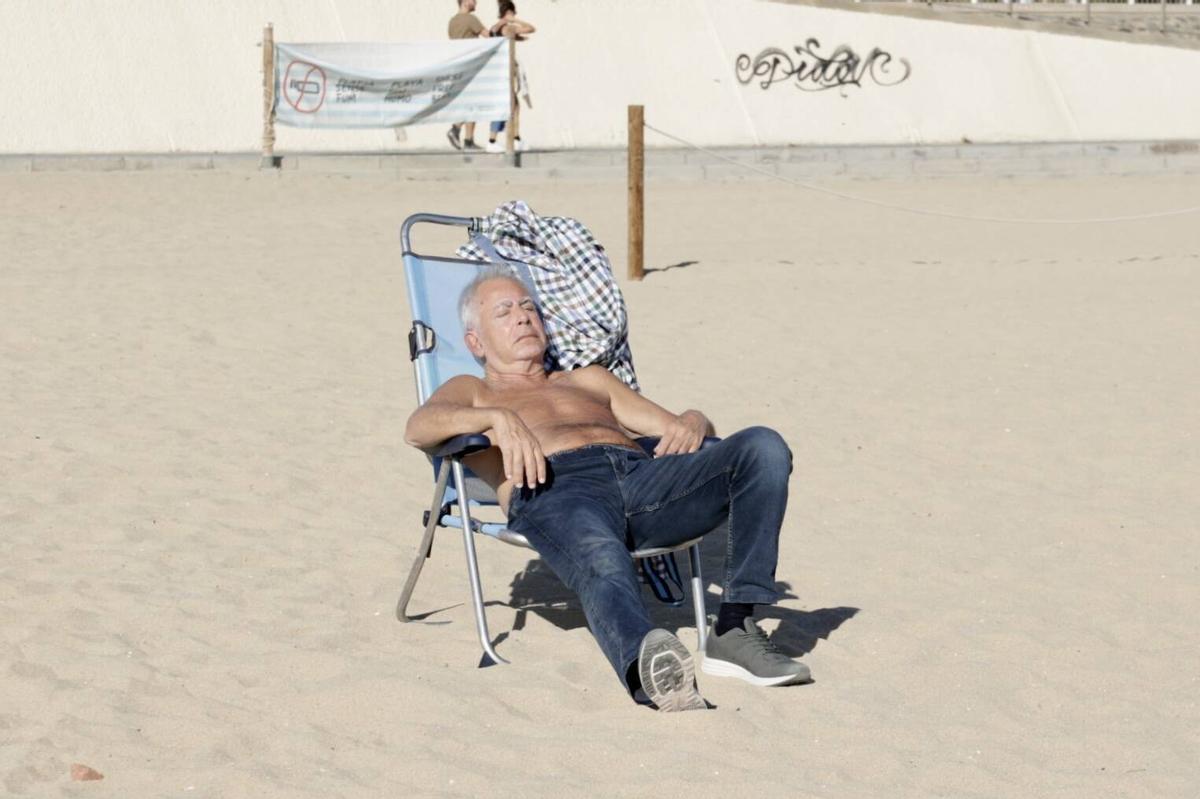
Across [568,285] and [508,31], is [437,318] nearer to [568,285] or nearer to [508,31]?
[568,285]

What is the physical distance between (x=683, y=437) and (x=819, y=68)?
21.0 metres

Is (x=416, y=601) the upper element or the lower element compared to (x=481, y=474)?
lower

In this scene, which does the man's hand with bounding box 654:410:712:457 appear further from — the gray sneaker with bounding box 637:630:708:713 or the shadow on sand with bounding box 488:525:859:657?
the gray sneaker with bounding box 637:630:708:713

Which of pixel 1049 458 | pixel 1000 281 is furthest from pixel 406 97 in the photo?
pixel 1049 458

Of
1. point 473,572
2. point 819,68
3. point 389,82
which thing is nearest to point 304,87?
point 389,82

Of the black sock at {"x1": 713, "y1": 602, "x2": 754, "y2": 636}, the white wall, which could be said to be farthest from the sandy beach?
the white wall

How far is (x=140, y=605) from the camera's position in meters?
5.24

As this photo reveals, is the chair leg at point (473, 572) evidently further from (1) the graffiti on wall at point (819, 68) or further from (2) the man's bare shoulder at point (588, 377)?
(1) the graffiti on wall at point (819, 68)

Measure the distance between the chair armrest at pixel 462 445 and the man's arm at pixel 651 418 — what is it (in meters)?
0.53

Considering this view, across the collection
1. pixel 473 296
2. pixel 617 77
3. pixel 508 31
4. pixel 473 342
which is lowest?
pixel 473 342

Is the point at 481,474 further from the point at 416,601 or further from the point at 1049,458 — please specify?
the point at 1049,458

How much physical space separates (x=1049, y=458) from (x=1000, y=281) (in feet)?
15.8

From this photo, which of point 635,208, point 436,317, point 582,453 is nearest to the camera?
point 582,453

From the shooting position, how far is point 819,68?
25359mm
